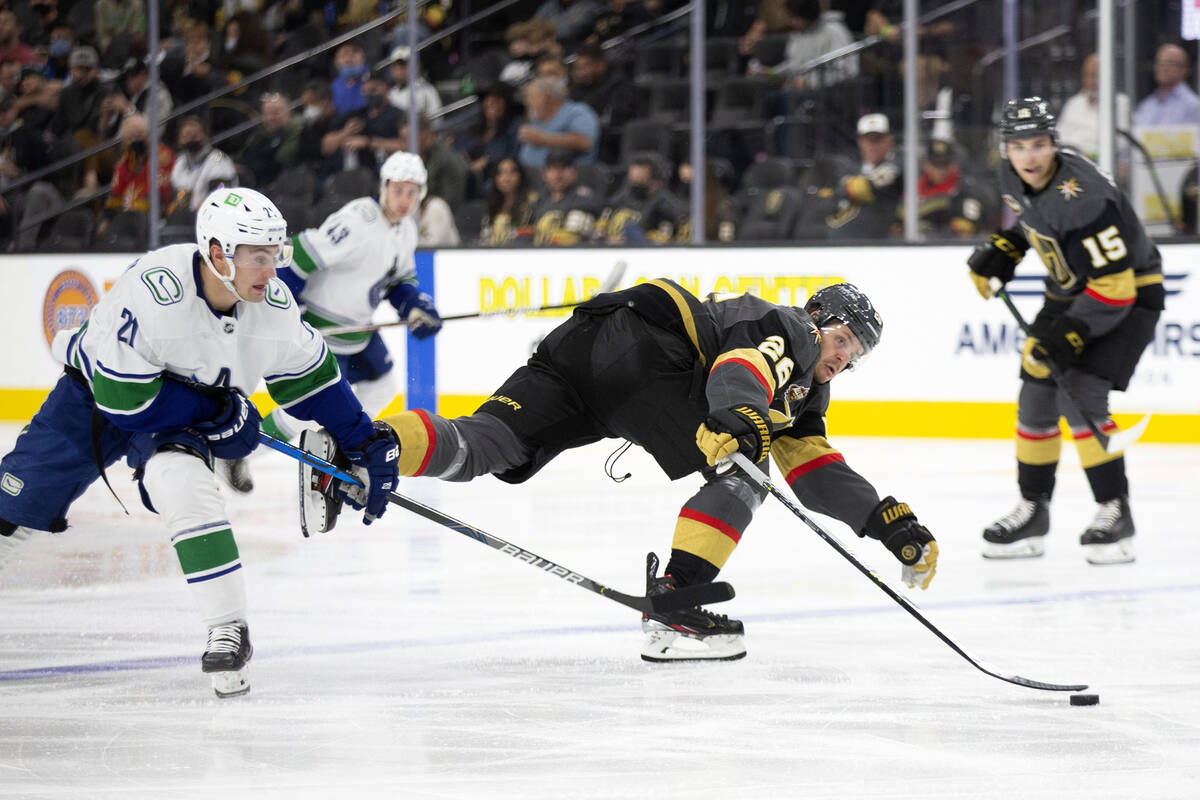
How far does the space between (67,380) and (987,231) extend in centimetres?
491

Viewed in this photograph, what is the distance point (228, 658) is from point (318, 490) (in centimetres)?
35

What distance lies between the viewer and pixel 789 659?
3359mm

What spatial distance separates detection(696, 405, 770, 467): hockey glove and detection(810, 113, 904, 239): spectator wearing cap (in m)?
4.59

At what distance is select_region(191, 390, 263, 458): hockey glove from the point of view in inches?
123

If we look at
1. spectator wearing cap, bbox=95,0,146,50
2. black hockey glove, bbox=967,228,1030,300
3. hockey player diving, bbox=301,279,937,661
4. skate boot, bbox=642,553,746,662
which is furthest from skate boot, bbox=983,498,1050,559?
spectator wearing cap, bbox=95,0,146,50

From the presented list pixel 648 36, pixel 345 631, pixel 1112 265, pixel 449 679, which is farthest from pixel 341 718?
pixel 648 36

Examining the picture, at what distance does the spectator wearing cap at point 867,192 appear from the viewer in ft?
24.3

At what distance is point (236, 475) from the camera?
18.1 ft

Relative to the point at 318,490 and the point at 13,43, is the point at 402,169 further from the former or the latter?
the point at 13,43

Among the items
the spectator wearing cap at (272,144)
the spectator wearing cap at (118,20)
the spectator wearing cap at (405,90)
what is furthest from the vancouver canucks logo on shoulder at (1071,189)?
the spectator wearing cap at (118,20)

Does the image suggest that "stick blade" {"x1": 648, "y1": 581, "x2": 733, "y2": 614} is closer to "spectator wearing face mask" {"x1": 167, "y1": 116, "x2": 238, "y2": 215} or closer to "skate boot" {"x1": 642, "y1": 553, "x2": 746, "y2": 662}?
"skate boot" {"x1": 642, "y1": 553, "x2": 746, "y2": 662}

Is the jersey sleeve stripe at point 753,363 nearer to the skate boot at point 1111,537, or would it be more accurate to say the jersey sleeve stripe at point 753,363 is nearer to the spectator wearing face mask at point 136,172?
the skate boot at point 1111,537

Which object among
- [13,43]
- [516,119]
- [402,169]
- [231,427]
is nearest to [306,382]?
[231,427]

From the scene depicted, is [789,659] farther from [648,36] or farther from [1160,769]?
[648,36]
